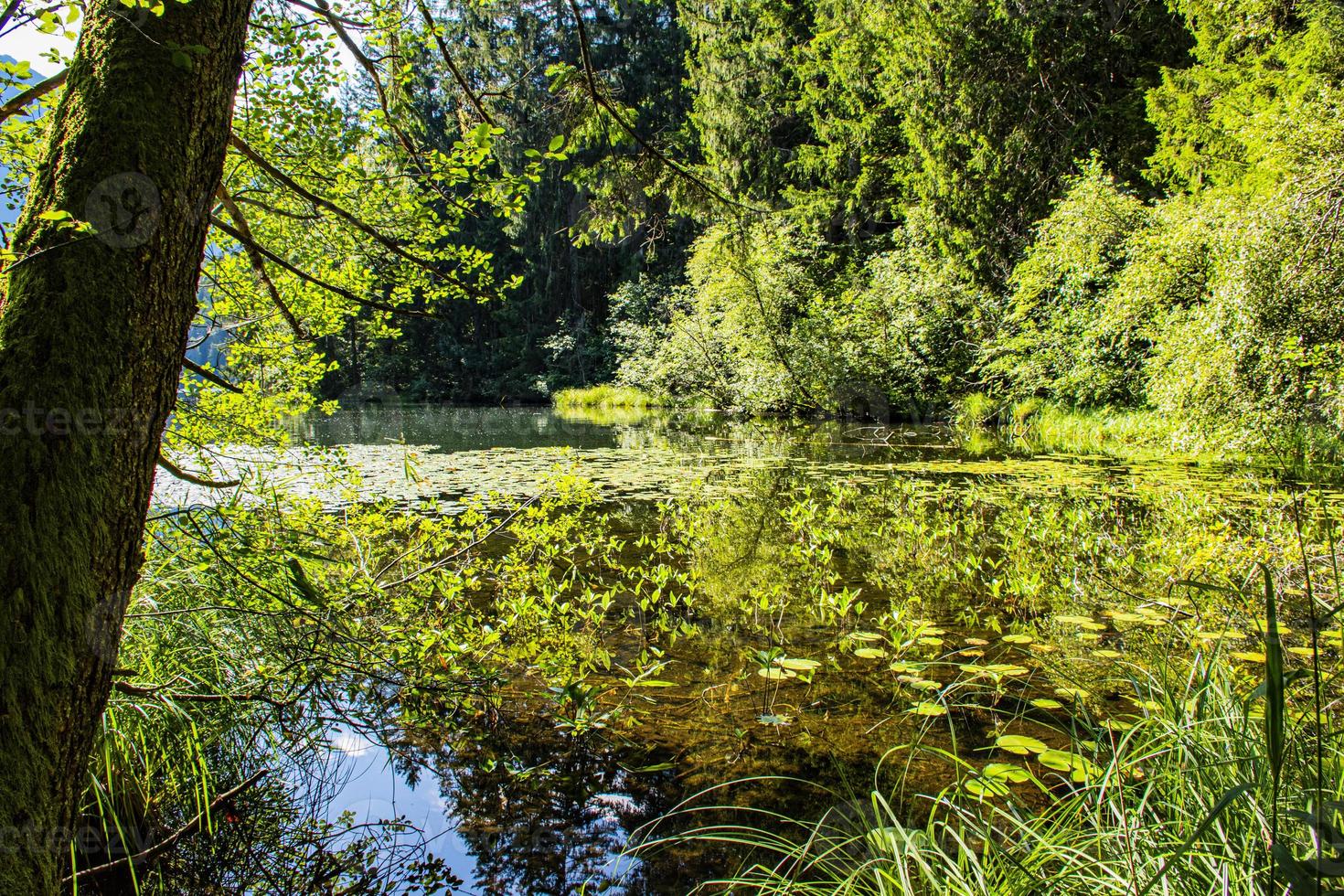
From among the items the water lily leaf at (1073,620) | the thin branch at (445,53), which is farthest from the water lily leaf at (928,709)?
the thin branch at (445,53)

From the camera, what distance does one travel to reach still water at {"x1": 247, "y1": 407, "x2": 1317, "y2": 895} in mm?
2705

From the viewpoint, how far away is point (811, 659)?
4.03 metres

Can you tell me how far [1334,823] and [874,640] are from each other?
3004 mm

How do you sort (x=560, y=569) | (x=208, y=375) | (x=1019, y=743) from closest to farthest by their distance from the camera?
1. (x=208, y=375)
2. (x=1019, y=743)
3. (x=560, y=569)

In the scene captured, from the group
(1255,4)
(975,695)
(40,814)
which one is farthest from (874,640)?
(1255,4)

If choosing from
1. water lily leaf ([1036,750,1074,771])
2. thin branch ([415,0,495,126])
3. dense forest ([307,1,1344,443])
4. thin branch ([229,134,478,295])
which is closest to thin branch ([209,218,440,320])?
thin branch ([229,134,478,295])

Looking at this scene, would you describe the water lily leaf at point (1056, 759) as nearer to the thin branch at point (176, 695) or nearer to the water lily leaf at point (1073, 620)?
the water lily leaf at point (1073, 620)

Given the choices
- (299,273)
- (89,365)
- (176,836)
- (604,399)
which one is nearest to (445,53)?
(299,273)

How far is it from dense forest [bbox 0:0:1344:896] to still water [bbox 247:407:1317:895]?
3 cm

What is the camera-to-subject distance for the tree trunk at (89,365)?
1.14 metres

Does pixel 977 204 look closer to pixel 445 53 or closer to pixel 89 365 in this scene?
pixel 445 53

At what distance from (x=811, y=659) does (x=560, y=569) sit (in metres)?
2.83

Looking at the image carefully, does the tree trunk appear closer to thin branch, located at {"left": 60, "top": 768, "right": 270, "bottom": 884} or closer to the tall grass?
thin branch, located at {"left": 60, "top": 768, "right": 270, "bottom": 884}

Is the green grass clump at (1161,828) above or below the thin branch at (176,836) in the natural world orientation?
above
